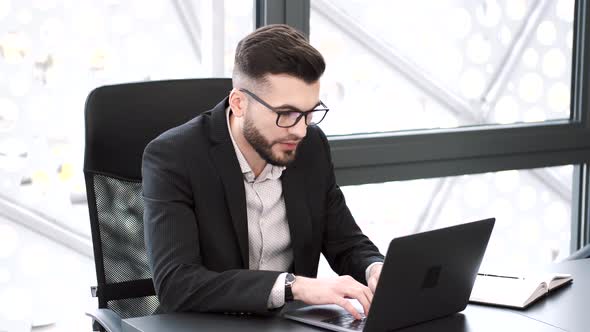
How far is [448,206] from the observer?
3.85m

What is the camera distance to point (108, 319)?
2154 millimetres

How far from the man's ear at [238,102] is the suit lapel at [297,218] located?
0.22 meters

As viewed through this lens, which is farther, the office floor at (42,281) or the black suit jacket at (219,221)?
the office floor at (42,281)

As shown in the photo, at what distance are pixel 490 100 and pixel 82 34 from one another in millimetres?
1660

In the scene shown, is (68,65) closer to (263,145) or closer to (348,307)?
(263,145)

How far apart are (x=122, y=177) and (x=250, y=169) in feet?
1.12

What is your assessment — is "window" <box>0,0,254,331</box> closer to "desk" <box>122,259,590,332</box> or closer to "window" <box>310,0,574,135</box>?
"window" <box>310,0,574,135</box>

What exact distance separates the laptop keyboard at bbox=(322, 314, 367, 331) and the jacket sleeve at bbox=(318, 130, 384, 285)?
1.46 feet

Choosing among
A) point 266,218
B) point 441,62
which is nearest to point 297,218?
point 266,218

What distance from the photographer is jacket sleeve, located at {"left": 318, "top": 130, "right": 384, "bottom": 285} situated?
240 centimetres

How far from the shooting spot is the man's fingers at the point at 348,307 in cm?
191

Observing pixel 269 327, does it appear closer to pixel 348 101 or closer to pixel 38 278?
pixel 38 278

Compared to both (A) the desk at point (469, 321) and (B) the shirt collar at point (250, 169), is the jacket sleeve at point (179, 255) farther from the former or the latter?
(B) the shirt collar at point (250, 169)

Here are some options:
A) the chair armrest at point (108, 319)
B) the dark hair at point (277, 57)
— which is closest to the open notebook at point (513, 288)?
the dark hair at point (277, 57)
